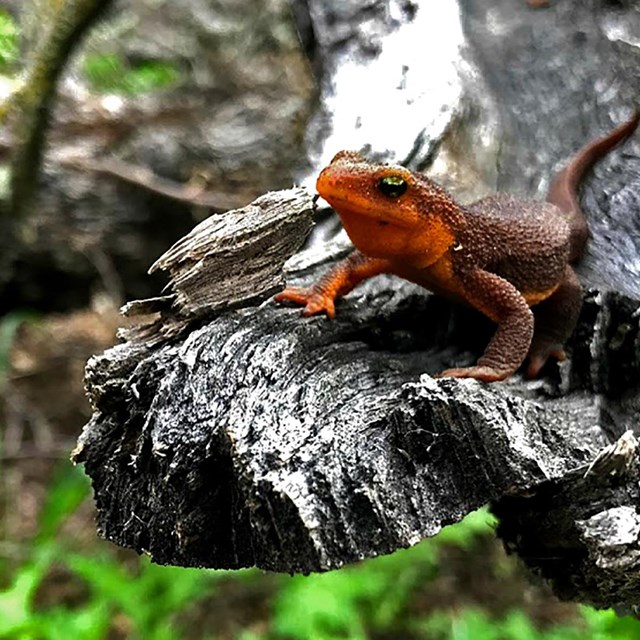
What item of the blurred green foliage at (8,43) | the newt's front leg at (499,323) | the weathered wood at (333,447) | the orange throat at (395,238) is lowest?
the blurred green foliage at (8,43)

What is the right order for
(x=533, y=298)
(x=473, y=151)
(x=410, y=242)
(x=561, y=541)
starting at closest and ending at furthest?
(x=561, y=541), (x=410, y=242), (x=533, y=298), (x=473, y=151)

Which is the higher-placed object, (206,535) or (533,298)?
(533,298)

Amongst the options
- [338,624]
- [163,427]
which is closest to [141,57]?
[338,624]

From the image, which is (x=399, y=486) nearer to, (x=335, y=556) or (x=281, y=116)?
(x=335, y=556)

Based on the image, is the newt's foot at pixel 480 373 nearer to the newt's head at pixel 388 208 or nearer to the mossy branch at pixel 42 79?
the newt's head at pixel 388 208

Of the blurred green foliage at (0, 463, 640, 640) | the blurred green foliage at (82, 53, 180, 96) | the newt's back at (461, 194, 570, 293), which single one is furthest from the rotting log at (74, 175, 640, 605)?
the blurred green foliage at (82, 53, 180, 96)

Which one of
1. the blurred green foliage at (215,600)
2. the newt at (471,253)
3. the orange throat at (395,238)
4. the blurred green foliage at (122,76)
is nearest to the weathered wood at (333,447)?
the newt at (471,253)
